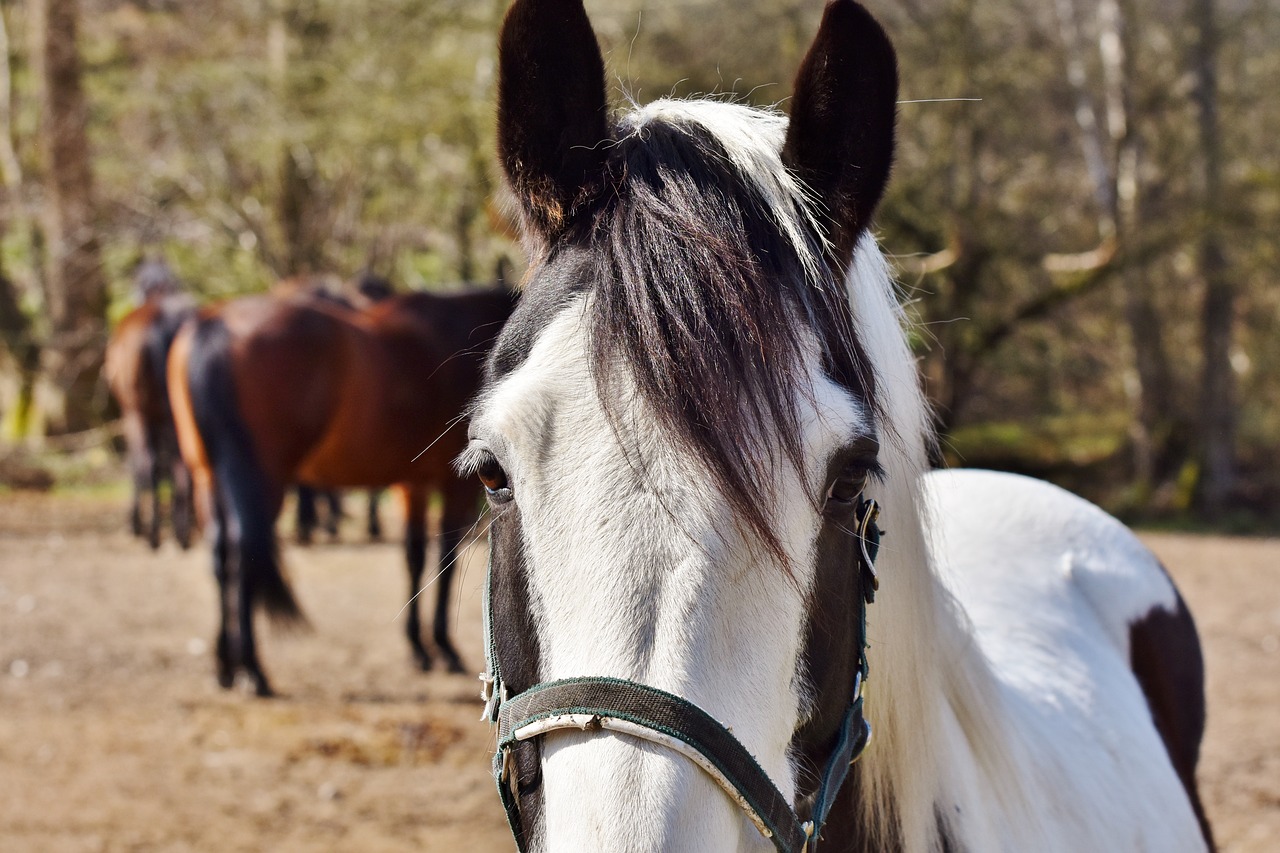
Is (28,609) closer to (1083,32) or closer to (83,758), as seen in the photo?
(83,758)

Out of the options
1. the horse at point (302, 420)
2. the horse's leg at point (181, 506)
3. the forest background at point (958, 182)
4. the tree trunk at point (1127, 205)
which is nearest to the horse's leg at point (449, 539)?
the horse at point (302, 420)

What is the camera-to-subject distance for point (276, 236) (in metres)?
11.5

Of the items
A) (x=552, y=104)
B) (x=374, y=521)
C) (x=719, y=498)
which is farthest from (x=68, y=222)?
(x=719, y=498)

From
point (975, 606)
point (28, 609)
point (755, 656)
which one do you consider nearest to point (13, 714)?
point (28, 609)

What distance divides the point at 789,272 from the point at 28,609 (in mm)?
7853

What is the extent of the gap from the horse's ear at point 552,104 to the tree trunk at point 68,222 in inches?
506

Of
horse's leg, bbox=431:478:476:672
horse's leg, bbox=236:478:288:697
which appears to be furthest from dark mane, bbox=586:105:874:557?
horse's leg, bbox=431:478:476:672

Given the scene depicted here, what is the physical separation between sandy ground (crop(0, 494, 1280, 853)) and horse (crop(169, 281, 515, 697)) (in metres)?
0.45

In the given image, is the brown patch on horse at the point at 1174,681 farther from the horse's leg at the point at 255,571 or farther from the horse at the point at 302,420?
the horse's leg at the point at 255,571

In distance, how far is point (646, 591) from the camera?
3.44 ft

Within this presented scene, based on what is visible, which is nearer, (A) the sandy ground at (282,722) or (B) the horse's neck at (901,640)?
(B) the horse's neck at (901,640)

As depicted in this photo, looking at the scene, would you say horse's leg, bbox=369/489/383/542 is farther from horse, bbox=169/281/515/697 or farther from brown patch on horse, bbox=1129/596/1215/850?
brown patch on horse, bbox=1129/596/1215/850

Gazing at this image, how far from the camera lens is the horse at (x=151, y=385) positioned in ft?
27.0

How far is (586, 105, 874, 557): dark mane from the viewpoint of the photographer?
111cm
